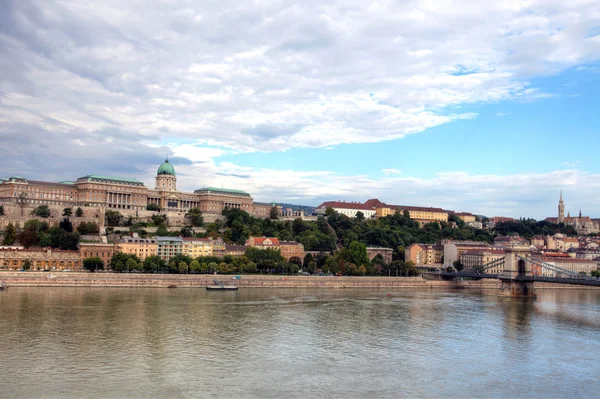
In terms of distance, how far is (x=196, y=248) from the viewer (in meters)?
45.8

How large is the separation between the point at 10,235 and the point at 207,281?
15500 millimetres

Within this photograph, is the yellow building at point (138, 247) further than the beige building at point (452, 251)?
No

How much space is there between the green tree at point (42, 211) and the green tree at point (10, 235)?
6413 millimetres

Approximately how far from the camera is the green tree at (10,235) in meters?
42.8

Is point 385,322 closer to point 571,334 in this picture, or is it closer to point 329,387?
point 571,334

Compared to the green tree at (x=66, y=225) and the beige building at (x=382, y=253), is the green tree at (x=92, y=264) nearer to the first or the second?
the green tree at (x=66, y=225)

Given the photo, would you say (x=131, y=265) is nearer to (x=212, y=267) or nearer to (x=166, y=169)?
(x=212, y=267)

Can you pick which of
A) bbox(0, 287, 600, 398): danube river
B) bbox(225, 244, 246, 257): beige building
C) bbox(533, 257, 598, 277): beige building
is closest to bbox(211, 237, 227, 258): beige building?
bbox(225, 244, 246, 257): beige building

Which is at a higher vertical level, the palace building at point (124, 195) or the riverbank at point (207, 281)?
the palace building at point (124, 195)

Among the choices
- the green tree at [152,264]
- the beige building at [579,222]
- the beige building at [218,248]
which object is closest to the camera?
the green tree at [152,264]

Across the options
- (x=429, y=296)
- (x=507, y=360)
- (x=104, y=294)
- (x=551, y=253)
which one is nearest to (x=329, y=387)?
(x=507, y=360)

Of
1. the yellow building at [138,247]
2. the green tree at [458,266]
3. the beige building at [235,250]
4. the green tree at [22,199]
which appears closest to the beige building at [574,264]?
the green tree at [458,266]

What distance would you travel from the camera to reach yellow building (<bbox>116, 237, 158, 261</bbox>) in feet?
141

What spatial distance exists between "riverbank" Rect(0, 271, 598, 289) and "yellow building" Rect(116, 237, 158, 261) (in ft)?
18.7
